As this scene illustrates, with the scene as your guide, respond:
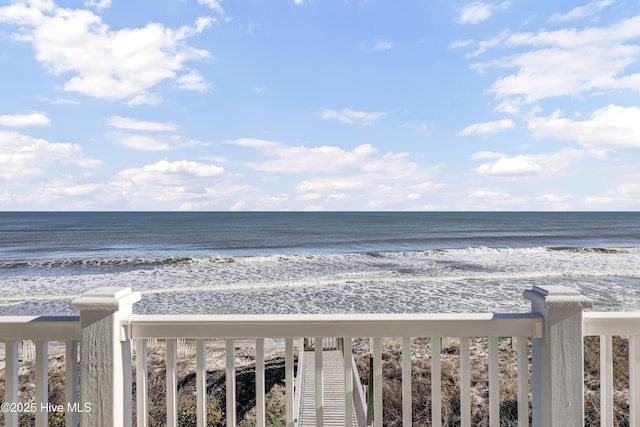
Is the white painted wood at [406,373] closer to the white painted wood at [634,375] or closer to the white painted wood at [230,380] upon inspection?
the white painted wood at [230,380]

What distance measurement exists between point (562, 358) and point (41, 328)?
2.05 m

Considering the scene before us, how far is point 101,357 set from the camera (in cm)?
152

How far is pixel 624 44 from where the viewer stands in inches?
430

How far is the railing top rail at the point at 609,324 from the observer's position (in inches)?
62.0

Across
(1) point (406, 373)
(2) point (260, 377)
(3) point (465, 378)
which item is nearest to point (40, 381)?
(2) point (260, 377)

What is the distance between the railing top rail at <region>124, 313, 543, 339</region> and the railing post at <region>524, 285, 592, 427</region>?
60mm

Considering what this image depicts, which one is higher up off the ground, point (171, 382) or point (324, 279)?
point (171, 382)

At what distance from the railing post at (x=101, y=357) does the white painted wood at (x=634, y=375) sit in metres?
2.04

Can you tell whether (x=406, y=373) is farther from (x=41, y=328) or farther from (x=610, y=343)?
(x=41, y=328)

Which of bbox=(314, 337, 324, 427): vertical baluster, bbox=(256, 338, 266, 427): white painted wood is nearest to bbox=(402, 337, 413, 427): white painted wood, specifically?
bbox=(314, 337, 324, 427): vertical baluster

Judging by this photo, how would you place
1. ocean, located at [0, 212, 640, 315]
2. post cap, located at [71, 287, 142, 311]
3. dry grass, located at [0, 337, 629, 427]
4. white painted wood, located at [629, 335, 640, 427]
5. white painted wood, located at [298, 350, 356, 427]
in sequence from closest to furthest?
post cap, located at [71, 287, 142, 311], white painted wood, located at [629, 335, 640, 427], white painted wood, located at [298, 350, 356, 427], dry grass, located at [0, 337, 629, 427], ocean, located at [0, 212, 640, 315]

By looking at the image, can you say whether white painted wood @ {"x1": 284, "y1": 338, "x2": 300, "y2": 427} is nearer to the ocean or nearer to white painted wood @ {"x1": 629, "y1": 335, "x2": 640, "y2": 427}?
white painted wood @ {"x1": 629, "y1": 335, "x2": 640, "y2": 427}

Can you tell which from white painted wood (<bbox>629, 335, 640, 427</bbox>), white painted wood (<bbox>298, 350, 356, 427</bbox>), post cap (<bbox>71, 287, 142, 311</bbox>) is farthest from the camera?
white painted wood (<bbox>298, 350, 356, 427</bbox>)

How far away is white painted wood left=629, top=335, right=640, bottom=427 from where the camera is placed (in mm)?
1599
